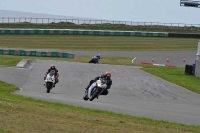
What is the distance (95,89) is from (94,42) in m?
→ 49.3

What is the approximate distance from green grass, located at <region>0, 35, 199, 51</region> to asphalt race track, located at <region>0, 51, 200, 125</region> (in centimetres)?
2774

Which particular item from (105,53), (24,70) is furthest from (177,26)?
(24,70)

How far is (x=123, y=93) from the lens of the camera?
22781 millimetres

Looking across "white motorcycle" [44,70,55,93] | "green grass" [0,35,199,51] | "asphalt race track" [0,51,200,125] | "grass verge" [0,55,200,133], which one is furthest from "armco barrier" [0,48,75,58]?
"grass verge" [0,55,200,133]

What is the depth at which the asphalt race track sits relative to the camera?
16.2 m

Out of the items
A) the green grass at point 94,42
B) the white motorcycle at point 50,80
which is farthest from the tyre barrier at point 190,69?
the green grass at point 94,42

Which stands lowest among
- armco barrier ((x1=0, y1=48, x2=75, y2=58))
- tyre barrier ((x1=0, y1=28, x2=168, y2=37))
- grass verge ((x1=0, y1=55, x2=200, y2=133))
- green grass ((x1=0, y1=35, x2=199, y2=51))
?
armco barrier ((x1=0, y1=48, x2=75, y2=58))

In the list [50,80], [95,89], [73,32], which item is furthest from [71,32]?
[95,89]

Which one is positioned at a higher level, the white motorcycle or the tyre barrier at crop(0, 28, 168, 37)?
the tyre barrier at crop(0, 28, 168, 37)

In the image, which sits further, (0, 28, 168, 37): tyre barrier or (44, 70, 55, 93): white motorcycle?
(0, 28, 168, 37): tyre barrier

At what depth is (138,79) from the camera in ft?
95.8

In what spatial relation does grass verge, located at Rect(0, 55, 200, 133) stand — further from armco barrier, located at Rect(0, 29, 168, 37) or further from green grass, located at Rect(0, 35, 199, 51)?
armco barrier, located at Rect(0, 29, 168, 37)

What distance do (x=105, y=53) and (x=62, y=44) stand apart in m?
9.34

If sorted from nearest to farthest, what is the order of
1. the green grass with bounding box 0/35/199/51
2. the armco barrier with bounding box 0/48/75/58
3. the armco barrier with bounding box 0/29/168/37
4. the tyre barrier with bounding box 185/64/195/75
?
the tyre barrier with bounding box 185/64/195/75 < the armco barrier with bounding box 0/48/75/58 < the green grass with bounding box 0/35/199/51 < the armco barrier with bounding box 0/29/168/37
